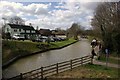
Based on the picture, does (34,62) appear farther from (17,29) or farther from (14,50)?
(17,29)

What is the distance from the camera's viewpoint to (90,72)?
607 inches

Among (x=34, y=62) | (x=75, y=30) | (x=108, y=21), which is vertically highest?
(x=108, y=21)

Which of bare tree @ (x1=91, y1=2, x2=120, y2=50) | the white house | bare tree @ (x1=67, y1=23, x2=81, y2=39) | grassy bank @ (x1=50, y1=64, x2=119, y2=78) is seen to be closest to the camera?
grassy bank @ (x1=50, y1=64, x2=119, y2=78)

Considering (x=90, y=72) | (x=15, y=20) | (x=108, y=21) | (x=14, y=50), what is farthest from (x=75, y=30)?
(x=90, y=72)

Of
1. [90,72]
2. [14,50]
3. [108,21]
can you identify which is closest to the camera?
[90,72]

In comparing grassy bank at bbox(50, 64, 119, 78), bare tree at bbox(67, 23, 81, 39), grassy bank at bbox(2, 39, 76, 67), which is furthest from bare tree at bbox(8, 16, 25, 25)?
grassy bank at bbox(50, 64, 119, 78)

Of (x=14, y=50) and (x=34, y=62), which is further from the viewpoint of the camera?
(x=14, y=50)

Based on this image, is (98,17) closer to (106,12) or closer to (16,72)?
(106,12)

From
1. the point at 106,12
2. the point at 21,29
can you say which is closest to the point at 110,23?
the point at 106,12

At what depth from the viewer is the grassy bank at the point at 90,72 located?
14320 millimetres

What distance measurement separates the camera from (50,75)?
1445 centimetres

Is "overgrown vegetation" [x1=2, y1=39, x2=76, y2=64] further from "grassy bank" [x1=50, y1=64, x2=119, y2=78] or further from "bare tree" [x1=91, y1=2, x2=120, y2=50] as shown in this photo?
"bare tree" [x1=91, y1=2, x2=120, y2=50]

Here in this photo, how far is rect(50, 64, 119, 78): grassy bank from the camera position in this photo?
14.3m

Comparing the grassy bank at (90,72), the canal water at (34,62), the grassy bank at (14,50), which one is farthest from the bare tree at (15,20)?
the grassy bank at (90,72)
